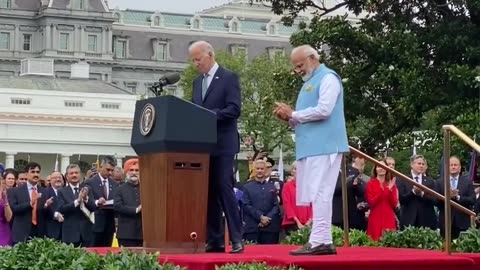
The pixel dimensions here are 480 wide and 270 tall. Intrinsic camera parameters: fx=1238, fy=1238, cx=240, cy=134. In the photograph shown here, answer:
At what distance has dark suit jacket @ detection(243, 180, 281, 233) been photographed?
16.9 metres

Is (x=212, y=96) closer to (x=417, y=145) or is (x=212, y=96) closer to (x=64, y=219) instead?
(x=64, y=219)

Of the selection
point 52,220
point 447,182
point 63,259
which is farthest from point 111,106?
point 63,259

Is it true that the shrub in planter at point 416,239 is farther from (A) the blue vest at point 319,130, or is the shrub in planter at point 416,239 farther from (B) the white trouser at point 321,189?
(A) the blue vest at point 319,130

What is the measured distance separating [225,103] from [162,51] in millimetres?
115425

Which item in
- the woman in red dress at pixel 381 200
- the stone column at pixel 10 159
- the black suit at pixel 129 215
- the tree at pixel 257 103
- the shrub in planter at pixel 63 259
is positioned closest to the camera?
the shrub in planter at pixel 63 259

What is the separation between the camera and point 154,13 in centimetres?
12775

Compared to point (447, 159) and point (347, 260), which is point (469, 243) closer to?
point (447, 159)

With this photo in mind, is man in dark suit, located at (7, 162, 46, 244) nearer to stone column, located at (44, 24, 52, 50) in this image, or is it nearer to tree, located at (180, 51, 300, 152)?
tree, located at (180, 51, 300, 152)

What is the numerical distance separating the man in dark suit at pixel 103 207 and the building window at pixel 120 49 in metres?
109

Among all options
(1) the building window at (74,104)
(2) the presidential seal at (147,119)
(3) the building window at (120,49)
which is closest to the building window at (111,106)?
(1) the building window at (74,104)

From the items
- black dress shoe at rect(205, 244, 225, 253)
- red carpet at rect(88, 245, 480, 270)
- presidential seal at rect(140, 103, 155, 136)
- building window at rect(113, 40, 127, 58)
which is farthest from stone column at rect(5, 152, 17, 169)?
red carpet at rect(88, 245, 480, 270)

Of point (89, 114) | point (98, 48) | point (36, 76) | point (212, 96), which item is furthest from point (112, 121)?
point (212, 96)

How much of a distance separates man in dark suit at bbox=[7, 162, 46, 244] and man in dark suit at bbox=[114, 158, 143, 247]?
156 cm

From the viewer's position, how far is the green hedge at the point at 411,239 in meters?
11.0
